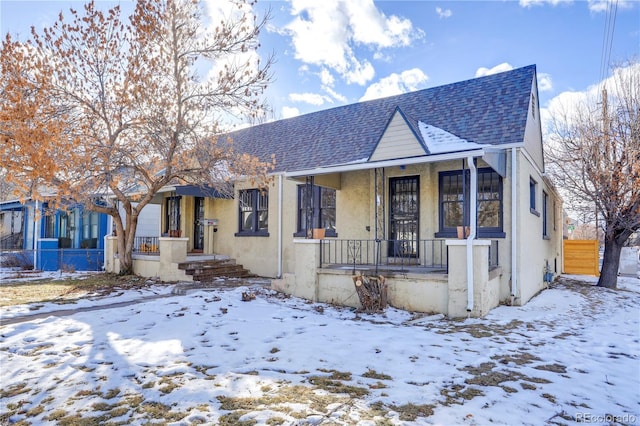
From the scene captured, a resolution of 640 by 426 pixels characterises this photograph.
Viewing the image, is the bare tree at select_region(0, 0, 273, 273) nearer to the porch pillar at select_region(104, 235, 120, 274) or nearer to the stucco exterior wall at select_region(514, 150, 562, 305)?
the porch pillar at select_region(104, 235, 120, 274)

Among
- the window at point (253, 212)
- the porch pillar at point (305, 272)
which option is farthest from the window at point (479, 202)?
the window at point (253, 212)

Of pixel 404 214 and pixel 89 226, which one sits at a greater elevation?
pixel 404 214

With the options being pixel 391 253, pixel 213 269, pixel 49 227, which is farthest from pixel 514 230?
pixel 49 227

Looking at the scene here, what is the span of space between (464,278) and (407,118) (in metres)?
4.01

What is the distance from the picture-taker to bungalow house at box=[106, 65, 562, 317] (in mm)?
7859

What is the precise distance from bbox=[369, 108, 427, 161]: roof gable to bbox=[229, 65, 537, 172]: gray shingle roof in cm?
23

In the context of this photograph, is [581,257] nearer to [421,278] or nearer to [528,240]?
[528,240]

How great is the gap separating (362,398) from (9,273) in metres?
16.0

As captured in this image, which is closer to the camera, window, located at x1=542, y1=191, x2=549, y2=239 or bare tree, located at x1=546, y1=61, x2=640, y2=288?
bare tree, located at x1=546, y1=61, x2=640, y2=288

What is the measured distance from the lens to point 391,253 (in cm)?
1038

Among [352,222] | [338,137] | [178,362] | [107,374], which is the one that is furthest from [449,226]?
[107,374]

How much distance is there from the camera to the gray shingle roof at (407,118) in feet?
30.3

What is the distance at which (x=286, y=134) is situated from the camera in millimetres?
14500

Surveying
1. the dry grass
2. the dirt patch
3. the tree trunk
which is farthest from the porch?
the tree trunk
